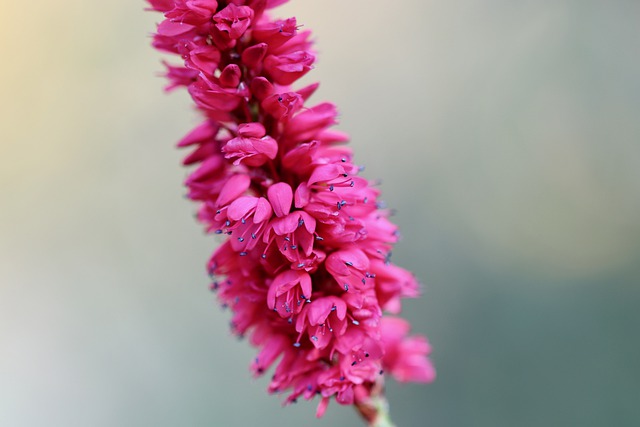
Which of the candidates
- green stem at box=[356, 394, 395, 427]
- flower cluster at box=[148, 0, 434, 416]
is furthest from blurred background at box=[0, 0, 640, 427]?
flower cluster at box=[148, 0, 434, 416]

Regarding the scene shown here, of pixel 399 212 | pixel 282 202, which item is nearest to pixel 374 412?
pixel 282 202

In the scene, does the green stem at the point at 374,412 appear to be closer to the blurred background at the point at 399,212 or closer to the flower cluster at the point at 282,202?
the flower cluster at the point at 282,202

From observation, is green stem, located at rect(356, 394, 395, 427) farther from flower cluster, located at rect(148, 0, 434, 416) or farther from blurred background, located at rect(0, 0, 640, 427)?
blurred background, located at rect(0, 0, 640, 427)

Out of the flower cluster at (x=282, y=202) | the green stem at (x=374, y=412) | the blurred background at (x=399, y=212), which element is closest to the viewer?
the flower cluster at (x=282, y=202)

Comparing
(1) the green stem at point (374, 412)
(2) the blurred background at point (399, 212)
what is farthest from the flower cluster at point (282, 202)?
(2) the blurred background at point (399, 212)

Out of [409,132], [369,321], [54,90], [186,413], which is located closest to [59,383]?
[186,413]

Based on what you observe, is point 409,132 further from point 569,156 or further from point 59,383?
point 59,383

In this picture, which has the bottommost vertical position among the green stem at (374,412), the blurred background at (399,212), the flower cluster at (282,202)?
the green stem at (374,412)

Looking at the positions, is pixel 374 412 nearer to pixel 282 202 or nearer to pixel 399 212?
pixel 282 202
